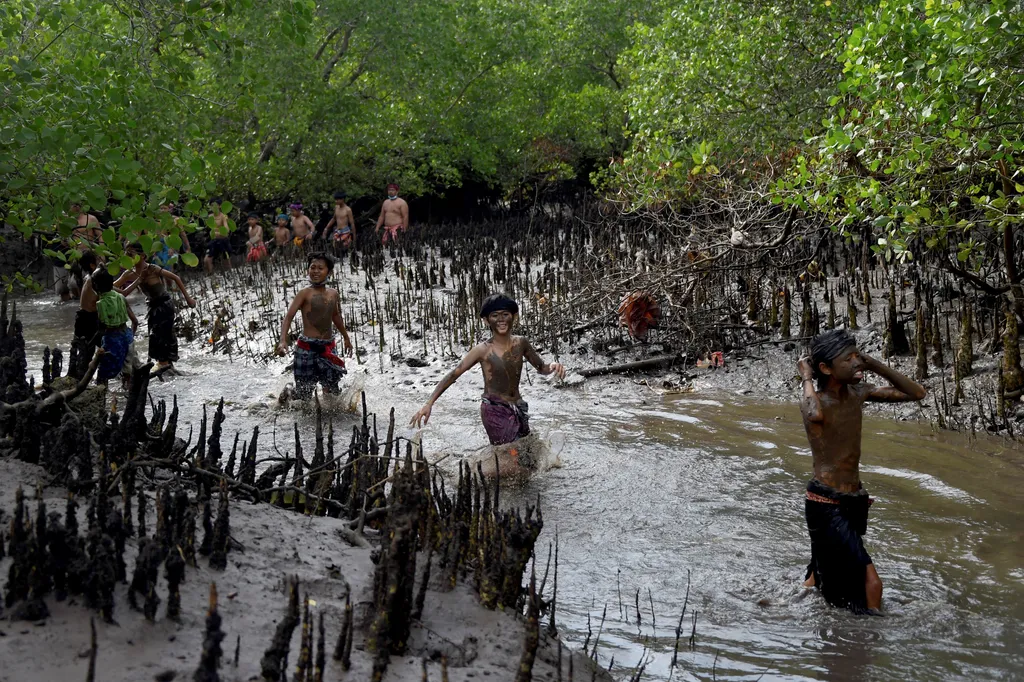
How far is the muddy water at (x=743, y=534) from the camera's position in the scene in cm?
445

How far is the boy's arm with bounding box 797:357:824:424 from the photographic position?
4832 mm

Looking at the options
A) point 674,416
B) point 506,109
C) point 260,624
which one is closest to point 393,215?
point 506,109

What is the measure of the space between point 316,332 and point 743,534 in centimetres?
453

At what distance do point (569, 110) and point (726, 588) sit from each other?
20520 millimetres

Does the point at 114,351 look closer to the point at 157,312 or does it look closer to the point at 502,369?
the point at 157,312

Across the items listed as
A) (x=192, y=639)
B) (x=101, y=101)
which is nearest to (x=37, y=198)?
(x=101, y=101)

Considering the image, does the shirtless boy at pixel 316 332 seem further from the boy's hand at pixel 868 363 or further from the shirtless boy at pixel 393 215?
the shirtless boy at pixel 393 215

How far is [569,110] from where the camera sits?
24500mm

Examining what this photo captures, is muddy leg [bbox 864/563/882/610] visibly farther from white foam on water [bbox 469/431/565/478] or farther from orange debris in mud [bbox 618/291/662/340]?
orange debris in mud [bbox 618/291/662/340]

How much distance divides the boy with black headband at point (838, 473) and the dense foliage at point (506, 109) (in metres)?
A: 2.14

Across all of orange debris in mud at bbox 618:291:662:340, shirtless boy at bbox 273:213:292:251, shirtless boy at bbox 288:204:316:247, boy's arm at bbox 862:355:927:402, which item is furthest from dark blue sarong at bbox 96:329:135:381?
shirtless boy at bbox 273:213:292:251

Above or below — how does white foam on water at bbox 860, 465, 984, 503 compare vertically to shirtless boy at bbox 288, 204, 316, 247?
below

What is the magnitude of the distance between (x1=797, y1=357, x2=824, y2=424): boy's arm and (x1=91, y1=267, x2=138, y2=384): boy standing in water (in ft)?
21.8

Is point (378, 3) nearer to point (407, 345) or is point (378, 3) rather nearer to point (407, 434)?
point (407, 345)
